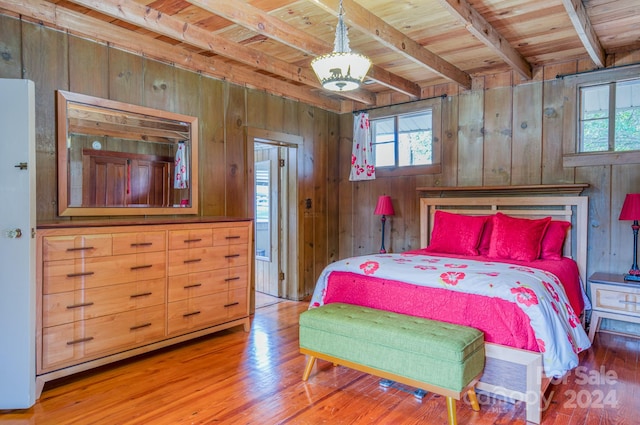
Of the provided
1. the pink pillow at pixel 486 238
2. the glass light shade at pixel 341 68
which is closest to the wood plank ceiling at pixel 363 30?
the glass light shade at pixel 341 68

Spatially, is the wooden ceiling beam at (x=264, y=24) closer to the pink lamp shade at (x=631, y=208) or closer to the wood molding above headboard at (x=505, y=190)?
the wood molding above headboard at (x=505, y=190)

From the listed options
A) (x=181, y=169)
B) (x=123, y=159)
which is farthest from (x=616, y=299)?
(x=123, y=159)

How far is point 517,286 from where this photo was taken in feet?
7.84

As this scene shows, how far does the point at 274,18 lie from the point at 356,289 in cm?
213

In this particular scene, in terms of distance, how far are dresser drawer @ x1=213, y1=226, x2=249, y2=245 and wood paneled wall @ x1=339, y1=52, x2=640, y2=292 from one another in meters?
2.05

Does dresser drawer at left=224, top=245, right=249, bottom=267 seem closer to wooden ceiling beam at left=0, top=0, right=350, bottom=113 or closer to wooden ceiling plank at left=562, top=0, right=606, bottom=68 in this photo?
wooden ceiling beam at left=0, top=0, right=350, bottom=113

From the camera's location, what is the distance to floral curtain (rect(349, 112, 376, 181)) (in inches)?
204

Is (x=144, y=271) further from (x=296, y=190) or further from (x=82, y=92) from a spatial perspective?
(x=296, y=190)

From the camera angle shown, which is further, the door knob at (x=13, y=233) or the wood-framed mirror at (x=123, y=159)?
the wood-framed mirror at (x=123, y=159)

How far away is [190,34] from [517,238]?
3.22 m

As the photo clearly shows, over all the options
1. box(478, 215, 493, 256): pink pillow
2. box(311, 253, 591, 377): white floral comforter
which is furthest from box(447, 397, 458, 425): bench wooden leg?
box(478, 215, 493, 256): pink pillow

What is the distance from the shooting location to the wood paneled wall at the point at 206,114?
9.46ft

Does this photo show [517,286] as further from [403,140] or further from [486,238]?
[403,140]

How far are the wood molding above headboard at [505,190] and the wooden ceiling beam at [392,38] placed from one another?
1.14 m
